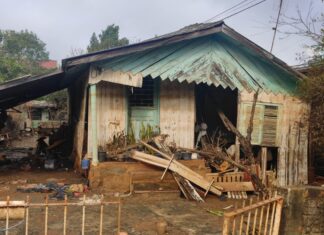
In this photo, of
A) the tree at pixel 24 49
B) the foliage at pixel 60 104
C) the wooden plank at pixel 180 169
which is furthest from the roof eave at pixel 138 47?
the tree at pixel 24 49

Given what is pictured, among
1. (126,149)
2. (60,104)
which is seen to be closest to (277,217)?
(126,149)

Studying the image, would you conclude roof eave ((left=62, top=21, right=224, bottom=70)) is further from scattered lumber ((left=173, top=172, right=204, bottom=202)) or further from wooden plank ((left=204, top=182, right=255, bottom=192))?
wooden plank ((left=204, top=182, right=255, bottom=192))

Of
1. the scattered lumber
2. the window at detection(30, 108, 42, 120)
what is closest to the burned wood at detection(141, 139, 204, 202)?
the scattered lumber

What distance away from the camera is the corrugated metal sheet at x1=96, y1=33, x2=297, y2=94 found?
1000 centimetres

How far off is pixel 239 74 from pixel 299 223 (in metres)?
6.02

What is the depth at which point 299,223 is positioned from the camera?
17.6 ft

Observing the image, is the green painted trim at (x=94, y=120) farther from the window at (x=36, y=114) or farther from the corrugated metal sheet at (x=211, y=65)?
the window at (x=36, y=114)

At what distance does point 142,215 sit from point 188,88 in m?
4.58

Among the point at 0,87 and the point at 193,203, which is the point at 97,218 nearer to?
the point at 193,203

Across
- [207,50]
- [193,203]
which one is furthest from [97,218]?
[207,50]

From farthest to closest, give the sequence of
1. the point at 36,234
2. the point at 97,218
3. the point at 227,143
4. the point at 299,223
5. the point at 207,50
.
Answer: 1. the point at 227,143
2. the point at 207,50
3. the point at 97,218
4. the point at 36,234
5. the point at 299,223

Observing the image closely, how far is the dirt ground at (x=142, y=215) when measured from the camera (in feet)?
22.0

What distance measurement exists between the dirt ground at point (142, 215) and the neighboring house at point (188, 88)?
1810mm

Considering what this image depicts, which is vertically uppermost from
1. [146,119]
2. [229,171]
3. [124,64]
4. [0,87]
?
[124,64]
